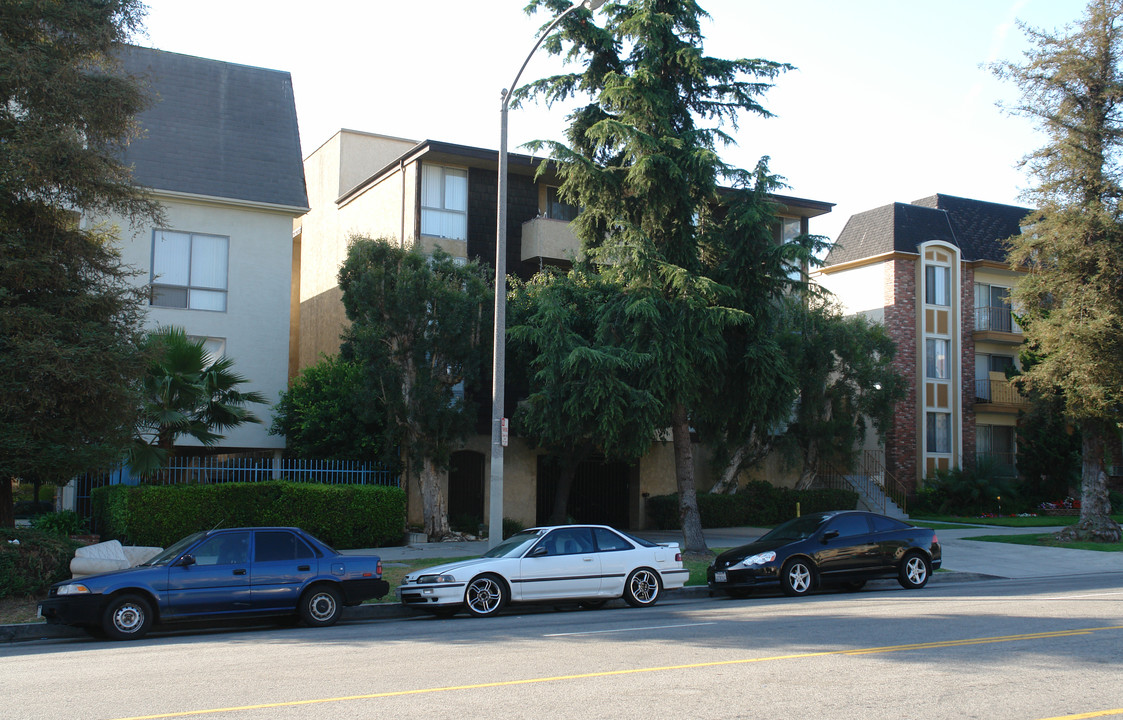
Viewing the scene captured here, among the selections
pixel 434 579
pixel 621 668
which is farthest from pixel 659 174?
pixel 621 668

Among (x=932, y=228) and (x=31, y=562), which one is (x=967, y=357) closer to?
(x=932, y=228)

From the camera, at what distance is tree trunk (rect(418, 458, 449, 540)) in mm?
22000

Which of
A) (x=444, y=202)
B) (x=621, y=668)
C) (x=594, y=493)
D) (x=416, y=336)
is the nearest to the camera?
(x=621, y=668)

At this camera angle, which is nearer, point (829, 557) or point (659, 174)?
point (829, 557)

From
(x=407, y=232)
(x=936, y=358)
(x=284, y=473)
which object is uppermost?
(x=407, y=232)

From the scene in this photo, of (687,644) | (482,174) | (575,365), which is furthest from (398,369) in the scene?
(687,644)

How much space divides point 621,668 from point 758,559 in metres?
7.16

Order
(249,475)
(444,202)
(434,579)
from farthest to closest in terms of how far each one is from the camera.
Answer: (444,202)
(249,475)
(434,579)

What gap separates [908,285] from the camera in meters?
35.1

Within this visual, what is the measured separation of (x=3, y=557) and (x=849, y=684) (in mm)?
12178

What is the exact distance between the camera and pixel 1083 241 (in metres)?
24.0

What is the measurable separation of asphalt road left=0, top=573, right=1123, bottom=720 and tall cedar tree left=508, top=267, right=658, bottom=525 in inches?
231

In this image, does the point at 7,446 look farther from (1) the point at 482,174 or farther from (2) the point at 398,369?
(1) the point at 482,174

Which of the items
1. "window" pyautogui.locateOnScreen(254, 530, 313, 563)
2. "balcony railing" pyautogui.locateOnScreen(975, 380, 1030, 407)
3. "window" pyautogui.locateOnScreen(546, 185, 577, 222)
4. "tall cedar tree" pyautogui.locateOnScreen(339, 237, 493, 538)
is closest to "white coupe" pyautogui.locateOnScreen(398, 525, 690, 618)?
"window" pyautogui.locateOnScreen(254, 530, 313, 563)
